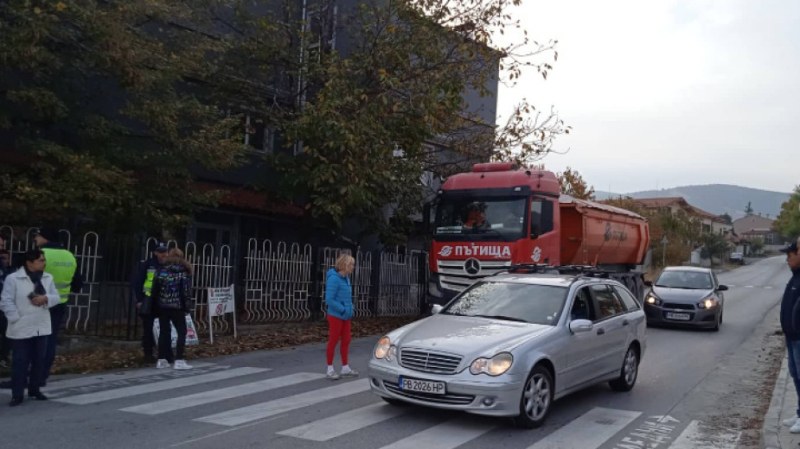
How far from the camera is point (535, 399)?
7.32m

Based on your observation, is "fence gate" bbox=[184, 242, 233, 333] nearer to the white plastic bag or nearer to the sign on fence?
the sign on fence

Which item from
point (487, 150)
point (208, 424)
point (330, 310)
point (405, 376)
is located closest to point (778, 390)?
point (405, 376)

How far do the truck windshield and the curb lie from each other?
5978mm

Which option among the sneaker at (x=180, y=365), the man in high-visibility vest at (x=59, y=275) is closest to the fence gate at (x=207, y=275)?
the sneaker at (x=180, y=365)

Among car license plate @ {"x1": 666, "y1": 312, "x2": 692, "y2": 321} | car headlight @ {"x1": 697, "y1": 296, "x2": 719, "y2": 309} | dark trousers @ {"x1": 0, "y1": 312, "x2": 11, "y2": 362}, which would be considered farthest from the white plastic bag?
car headlight @ {"x1": 697, "y1": 296, "x2": 719, "y2": 309}

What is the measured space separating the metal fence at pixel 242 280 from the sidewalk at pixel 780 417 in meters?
8.84

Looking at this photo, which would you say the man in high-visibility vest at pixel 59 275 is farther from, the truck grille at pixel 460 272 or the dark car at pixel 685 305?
the dark car at pixel 685 305

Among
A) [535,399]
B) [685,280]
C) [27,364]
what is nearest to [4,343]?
[27,364]

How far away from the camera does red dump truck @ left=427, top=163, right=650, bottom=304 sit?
1475cm

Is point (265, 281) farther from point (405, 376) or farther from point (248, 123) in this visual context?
point (405, 376)

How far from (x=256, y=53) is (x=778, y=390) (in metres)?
12.7

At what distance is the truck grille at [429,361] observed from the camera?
279 inches

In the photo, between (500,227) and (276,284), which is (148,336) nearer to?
(276,284)

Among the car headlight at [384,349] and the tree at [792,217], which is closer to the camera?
the car headlight at [384,349]
